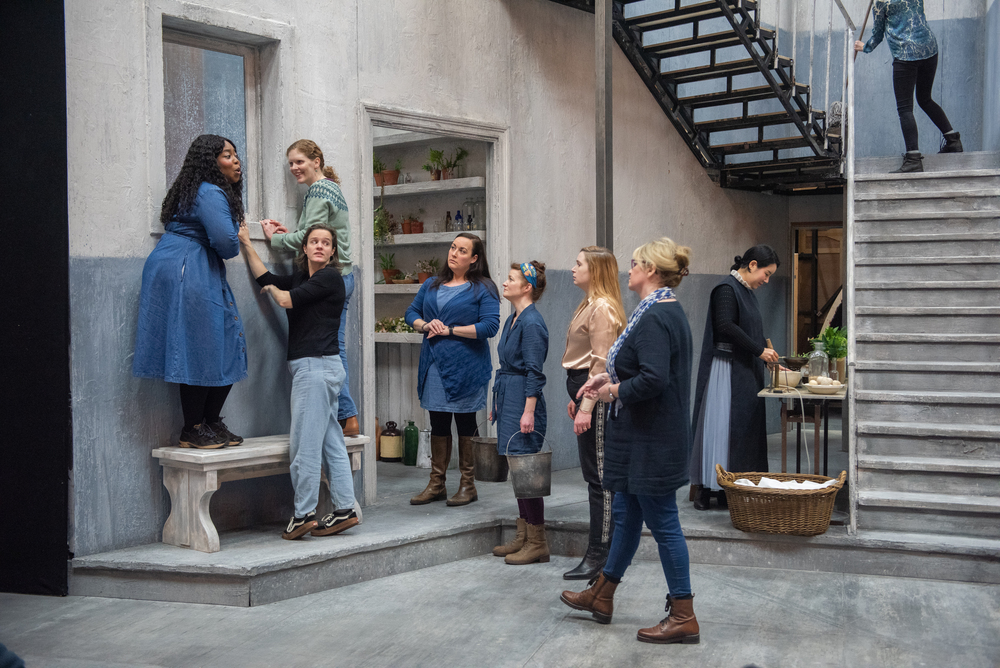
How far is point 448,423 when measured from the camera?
5527 millimetres

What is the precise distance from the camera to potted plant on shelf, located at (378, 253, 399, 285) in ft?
23.5

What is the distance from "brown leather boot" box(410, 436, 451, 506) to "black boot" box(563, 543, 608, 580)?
129 centimetres

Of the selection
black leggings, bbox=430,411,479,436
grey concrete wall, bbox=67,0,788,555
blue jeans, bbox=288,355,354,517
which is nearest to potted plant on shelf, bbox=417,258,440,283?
grey concrete wall, bbox=67,0,788,555

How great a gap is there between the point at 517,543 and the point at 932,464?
2.26m

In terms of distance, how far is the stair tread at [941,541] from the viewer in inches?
173

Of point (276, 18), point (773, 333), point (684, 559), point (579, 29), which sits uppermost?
point (579, 29)

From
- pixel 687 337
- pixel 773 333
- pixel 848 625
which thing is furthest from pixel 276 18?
pixel 773 333

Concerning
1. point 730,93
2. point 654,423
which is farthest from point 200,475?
point 730,93

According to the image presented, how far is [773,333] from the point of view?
9359 millimetres

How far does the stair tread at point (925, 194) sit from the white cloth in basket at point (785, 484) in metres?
2.62

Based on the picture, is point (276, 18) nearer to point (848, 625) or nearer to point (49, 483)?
point (49, 483)

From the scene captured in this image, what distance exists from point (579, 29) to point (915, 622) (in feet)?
16.0

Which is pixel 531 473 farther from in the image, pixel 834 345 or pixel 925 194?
pixel 925 194

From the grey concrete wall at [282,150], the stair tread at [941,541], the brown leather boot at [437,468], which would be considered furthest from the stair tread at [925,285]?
the brown leather boot at [437,468]
